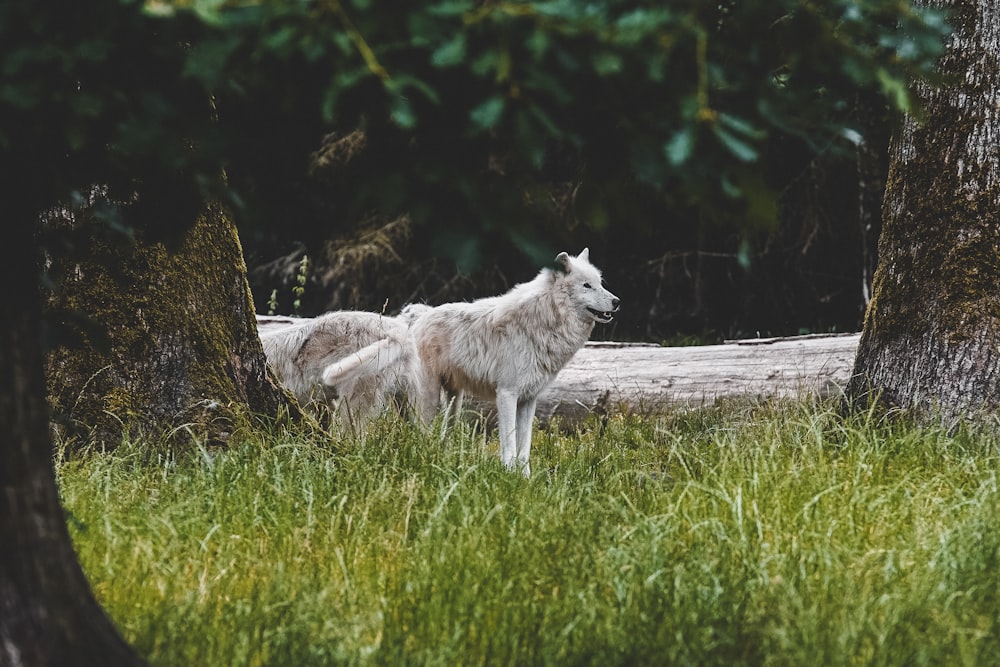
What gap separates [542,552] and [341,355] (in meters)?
3.83

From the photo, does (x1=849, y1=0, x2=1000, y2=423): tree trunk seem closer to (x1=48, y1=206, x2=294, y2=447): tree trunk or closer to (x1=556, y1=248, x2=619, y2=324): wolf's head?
(x1=556, y1=248, x2=619, y2=324): wolf's head

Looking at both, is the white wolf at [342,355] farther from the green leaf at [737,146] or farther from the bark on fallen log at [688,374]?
the green leaf at [737,146]

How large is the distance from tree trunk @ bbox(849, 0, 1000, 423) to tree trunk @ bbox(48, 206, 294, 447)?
3.19 metres

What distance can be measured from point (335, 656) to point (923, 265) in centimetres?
375

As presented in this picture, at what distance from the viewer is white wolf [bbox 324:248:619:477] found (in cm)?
692

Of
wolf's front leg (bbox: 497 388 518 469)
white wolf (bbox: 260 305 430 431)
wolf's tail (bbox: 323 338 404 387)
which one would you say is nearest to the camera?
wolf's tail (bbox: 323 338 404 387)

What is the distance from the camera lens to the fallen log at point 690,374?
7.37 meters

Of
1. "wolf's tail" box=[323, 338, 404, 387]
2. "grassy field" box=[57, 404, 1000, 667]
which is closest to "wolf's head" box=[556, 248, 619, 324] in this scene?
"wolf's tail" box=[323, 338, 404, 387]

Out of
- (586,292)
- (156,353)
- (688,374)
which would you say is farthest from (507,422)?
(156,353)

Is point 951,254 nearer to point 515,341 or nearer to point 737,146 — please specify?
point 515,341

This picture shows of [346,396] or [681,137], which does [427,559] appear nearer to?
[681,137]

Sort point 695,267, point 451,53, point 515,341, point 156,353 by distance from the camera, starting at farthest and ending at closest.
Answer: point 695,267, point 515,341, point 156,353, point 451,53

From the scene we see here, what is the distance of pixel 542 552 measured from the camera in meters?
3.12

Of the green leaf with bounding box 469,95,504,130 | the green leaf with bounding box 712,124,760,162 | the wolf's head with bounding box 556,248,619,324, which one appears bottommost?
the wolf's head with bounding box 556,248,619,324
